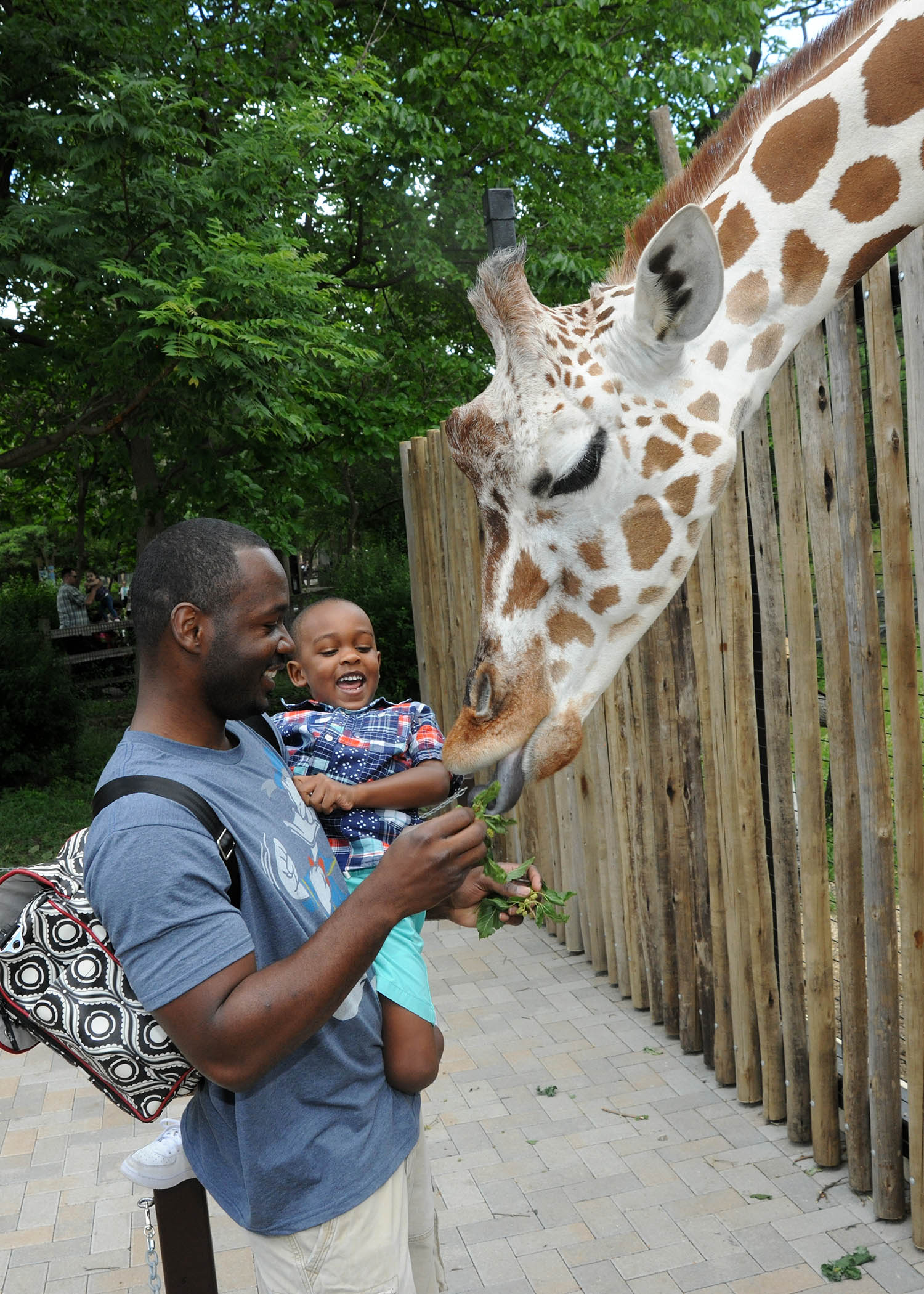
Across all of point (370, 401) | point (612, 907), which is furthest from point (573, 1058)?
point (370, 401)

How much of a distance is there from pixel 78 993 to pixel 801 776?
2416mm

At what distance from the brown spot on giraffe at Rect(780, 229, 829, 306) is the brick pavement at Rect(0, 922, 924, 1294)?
2.71 meters

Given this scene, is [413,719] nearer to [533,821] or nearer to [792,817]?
[792,817]

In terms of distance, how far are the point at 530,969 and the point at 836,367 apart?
11.9 ft

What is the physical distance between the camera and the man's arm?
4.96 ft

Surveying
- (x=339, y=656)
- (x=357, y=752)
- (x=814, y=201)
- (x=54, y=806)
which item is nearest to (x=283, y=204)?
(x=54, y=806)

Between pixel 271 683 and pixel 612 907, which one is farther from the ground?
pixel 271 683

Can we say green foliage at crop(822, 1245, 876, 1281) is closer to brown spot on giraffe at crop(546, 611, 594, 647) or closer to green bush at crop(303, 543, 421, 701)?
brown spot on giraffe at crop(546, 611, 594, 647)

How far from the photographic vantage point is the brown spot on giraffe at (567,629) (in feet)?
7.00

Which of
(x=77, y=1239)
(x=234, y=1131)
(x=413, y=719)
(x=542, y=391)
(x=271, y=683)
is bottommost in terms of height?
(x=77, y=1239)

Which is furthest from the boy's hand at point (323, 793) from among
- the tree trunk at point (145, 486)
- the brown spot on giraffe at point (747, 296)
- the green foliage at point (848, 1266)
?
the tree trunk at point (145, 486)

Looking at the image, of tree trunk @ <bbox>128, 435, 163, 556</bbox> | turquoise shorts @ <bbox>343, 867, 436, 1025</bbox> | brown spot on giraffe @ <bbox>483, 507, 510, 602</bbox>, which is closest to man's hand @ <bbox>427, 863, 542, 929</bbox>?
turquoise shorts @ <bbox>343, 867, 436, 1025</bbox>

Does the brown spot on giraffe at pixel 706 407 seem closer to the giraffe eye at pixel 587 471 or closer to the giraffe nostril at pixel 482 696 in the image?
the giraffe eye at pixel 587 471

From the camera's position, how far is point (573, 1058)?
4.46m
